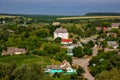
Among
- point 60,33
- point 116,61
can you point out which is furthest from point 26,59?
point 60,33

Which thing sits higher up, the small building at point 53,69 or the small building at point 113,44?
the small building at point 53,69

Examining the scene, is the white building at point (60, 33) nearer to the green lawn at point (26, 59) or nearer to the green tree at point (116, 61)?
the green lawn at point (26, 59)

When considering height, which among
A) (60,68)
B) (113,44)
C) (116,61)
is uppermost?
(116,61)

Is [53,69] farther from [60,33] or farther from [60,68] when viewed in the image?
[60,33]

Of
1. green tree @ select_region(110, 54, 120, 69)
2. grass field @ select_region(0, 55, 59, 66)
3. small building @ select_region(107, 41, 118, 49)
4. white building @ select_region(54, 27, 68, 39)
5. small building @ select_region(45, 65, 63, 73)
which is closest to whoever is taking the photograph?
green tree @ select_region(110, 54, 120, 69)

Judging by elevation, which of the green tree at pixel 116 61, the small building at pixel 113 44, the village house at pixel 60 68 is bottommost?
the small building at pixel 113 44

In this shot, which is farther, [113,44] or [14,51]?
[113,44]

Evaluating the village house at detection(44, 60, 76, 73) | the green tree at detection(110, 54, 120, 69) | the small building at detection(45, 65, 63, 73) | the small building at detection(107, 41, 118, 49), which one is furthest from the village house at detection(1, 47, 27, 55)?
the green tree at detection(110, 54, 120, 69)

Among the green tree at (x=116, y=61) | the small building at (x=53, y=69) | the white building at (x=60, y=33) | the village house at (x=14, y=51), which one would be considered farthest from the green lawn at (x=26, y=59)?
the white building at (x=60, y=33)

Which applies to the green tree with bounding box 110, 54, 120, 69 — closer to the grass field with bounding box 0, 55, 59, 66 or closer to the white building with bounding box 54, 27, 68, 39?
the grass field with bounding box 0, 55, 59, 66

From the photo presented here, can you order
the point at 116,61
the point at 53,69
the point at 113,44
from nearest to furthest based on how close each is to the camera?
the point at 116,61 < the point at 53,69 < the point at 113,44

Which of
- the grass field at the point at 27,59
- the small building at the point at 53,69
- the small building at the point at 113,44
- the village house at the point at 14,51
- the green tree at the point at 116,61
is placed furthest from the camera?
the small building at the point at 113,44

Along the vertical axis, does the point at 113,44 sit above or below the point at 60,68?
below
